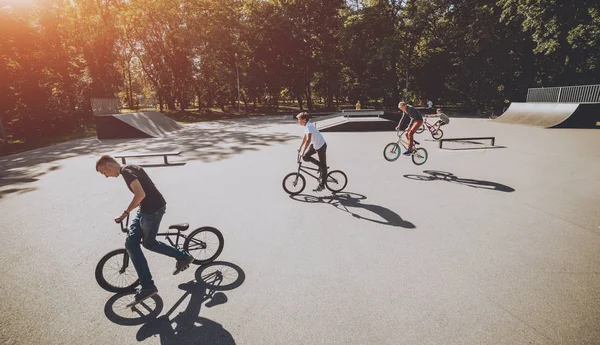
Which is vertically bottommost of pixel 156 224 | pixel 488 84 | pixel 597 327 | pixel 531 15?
pixel 597 327

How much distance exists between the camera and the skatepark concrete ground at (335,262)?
346 cm

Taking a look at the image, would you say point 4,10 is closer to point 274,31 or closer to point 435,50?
point 274,31

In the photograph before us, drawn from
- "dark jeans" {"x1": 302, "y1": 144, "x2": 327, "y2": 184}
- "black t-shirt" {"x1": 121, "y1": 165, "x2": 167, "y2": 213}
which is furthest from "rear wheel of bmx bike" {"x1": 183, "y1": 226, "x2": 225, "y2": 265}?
"dark jeans" {"x1": 302, "y1": 144, "x2": 327, "y2": 184}

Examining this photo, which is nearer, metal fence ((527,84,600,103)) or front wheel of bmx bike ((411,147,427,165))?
front wheel of bmx bike ((411,147,427,165))

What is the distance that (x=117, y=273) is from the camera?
433cm

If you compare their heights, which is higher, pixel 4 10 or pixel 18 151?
pixel 4 10

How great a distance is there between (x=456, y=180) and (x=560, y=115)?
1868 cm

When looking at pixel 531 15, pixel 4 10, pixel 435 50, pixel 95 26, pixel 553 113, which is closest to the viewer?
pixel 4 10

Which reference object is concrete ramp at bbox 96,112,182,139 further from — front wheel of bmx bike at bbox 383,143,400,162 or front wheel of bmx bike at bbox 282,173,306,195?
front wheel of bmx bike at bbox 383,143,400,162

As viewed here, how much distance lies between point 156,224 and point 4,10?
25719mm

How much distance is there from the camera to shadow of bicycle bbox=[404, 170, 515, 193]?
8320 millimetres

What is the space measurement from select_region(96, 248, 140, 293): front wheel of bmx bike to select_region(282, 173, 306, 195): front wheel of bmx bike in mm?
4522

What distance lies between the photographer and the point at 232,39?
40312 mm

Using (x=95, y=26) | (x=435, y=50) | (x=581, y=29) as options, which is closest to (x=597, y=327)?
(x=581, y=29)
